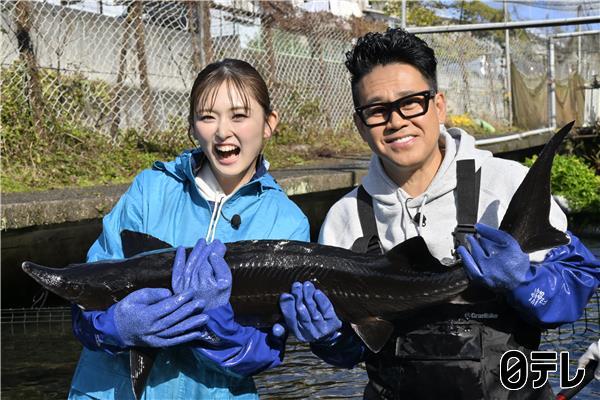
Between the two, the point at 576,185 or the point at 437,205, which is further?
the point at 576,185

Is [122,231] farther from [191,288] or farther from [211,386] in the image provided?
[211,386]

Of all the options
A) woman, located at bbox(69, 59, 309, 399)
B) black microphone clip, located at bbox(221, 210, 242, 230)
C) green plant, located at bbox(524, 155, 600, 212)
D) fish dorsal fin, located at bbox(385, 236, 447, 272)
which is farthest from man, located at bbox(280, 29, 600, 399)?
green plant, located at bbox(524, 155, 600, 212)

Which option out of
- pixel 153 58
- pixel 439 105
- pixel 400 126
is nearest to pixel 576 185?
pixel 153 58

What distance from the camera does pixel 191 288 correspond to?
9.65ft

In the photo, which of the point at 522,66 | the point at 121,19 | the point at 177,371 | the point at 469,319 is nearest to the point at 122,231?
the point at 177,371

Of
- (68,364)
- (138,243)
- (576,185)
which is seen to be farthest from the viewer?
(576,185)

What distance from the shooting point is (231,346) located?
9.96 feet

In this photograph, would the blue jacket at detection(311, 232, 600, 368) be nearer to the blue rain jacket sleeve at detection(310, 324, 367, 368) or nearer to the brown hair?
the blue rain jacket sleeve at detection(310, 324, 367, 368)

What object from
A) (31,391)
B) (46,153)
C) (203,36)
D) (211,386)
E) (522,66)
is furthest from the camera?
(522,66)

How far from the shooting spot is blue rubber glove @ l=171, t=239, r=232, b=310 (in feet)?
9.70

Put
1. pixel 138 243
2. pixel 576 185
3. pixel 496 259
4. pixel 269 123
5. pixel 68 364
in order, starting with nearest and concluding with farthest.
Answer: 1. pixel 496 259
2. pixel 138 243
3. pixel 269 123
4. pixel 68 364
5. pixel 576 185

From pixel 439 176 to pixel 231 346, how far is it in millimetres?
1001

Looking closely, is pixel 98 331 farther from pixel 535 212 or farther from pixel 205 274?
pixel 535 212

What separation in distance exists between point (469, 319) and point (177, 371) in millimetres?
1092
